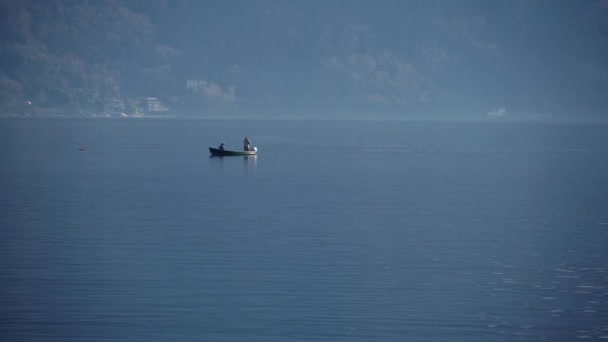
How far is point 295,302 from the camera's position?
3152cm

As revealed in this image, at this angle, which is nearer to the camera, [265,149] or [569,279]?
[569,279]

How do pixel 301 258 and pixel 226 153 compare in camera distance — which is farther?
pixel 226 153

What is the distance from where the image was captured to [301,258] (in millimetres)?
38281

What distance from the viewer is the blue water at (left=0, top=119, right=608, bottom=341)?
29344mm

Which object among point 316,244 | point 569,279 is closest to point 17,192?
point 316,244

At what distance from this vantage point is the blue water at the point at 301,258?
29.3 metres

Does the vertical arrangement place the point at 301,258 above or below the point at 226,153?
below

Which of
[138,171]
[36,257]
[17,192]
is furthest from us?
[138,171]

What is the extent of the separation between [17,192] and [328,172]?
25.5m

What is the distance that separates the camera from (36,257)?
38156 millimetres

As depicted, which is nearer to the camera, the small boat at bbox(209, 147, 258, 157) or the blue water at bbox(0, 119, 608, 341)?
the blue water at bbox(0, 119, 608, 341)

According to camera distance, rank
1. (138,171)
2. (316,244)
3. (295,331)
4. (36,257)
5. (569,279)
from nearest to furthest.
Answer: (295,331) → (569,279) → (36,257) → (316,244) → (138,171)

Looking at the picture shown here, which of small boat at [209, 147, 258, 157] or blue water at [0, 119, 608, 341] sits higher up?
small boat at [209, 147, 258, 157]

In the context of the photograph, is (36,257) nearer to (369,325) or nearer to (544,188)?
(369,325)
